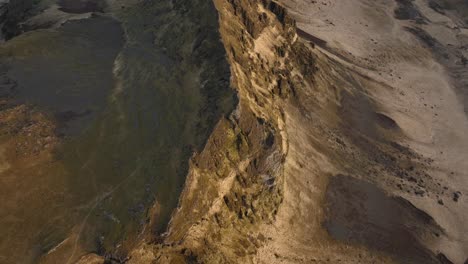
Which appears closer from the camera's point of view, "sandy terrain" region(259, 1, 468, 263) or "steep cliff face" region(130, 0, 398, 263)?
"steep cliff face" region(130, 0, 398, 263)

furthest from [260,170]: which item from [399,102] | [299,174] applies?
[399,102]

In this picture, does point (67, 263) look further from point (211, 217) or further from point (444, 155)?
point (444, 155)

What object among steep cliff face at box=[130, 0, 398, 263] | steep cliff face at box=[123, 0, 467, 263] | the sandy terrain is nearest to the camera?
steep cliff face at box=[130, 0, 398, 263]

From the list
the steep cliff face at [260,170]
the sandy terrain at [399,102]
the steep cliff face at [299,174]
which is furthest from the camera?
the sandy terrain at [399,102]

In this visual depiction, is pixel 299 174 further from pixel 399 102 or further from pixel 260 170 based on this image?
pixel 399 102

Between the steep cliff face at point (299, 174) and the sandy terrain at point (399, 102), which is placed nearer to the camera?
the steep cliff face at point (299, 174)

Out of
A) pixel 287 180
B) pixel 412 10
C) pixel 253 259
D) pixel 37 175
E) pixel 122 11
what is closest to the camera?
pixel 37 175

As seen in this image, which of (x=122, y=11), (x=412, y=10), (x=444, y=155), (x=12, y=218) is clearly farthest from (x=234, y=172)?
(x=412, y=10)

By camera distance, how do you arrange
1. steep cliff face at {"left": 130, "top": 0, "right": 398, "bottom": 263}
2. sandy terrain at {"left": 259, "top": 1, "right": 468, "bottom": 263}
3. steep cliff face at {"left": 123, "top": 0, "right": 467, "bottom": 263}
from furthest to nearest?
sandy terrain at {"left": 259, "top": 1, "right": 468, "bottom": 263}
steep cliff face at {"left": 123, "top": 0, "right": 467, "bottom": 263}
steep cliff face at {"left": 130, "top": 0, "right": 398, "bottom": 263}
